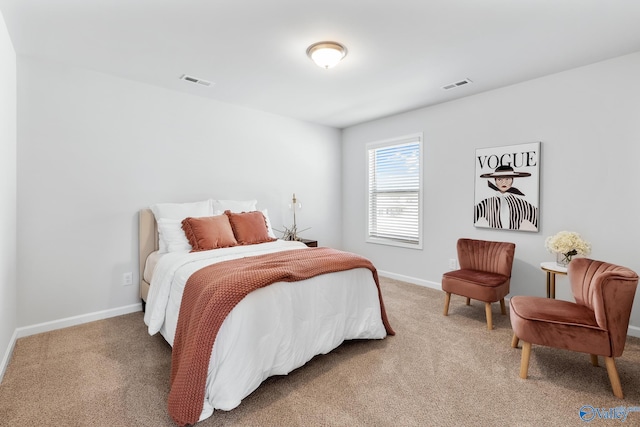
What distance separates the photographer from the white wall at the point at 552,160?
2762 mm

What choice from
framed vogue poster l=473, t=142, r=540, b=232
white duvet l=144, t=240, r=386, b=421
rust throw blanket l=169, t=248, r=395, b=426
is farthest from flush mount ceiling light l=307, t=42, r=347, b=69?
framed vogue poster l=473, t=142, r=540, b=232

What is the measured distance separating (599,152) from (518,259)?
4.14 feet

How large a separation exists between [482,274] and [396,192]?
1.85 m

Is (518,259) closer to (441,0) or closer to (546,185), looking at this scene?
(546,185)

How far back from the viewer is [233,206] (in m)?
3.75

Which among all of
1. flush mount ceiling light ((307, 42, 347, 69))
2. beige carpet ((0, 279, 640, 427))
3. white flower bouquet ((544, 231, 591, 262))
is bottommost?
beige carpet ((0, 279, 640, 427))

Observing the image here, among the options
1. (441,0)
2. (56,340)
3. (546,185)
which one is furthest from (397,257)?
(56,340)

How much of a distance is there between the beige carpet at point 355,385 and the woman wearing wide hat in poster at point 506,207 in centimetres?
123

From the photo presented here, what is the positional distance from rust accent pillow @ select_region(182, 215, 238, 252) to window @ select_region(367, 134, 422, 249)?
2.49 meters

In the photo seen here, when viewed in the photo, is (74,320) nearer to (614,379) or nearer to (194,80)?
(194,80)

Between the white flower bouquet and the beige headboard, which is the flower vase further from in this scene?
the beige headboard

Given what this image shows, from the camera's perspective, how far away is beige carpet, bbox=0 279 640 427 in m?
1.73

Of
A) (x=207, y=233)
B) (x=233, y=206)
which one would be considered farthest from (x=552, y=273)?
(x=233, y=206)

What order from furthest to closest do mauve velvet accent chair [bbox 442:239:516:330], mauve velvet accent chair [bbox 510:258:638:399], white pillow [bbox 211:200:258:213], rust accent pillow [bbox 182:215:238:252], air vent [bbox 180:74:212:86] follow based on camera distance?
1. white pillow [bbox 211:200:258:213]
2. air vent [bbox 180:74:212:86]
3. rust accent pillow [bbox 182:215:238:252]
4. mauve velvet accent chair [bbox 442:239:516:330]
5. mauve velvet accent chair [bbox 510:258:638:399]
